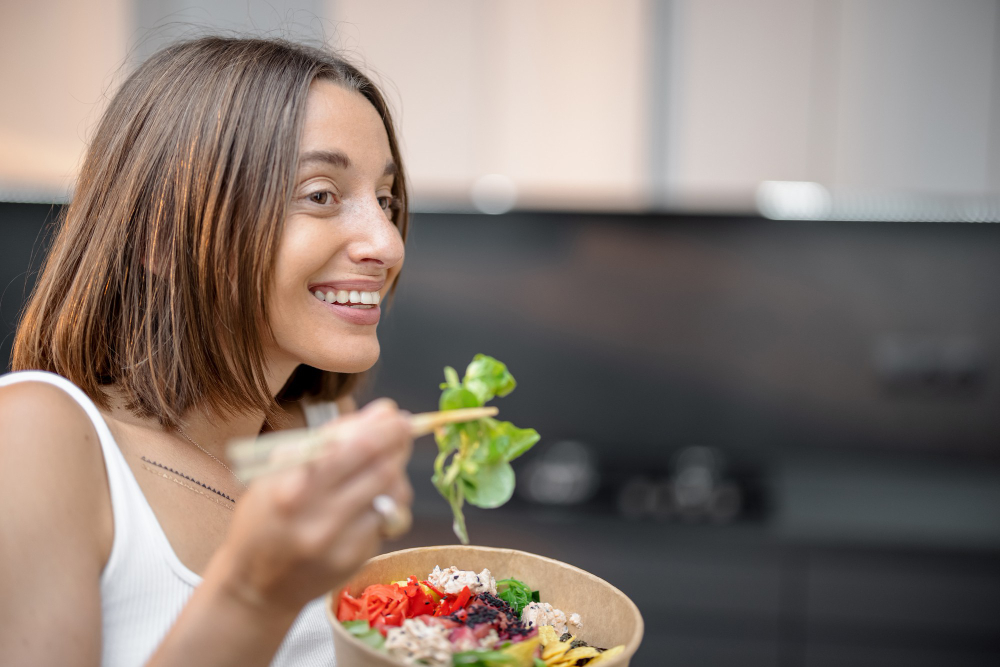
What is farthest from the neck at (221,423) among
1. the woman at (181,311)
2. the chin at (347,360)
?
the chin at (347,360)

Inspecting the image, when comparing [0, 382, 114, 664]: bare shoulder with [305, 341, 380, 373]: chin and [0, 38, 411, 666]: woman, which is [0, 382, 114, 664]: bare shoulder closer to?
[0, 38, 411, 666]: woman

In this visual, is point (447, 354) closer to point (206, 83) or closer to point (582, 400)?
point (582, 400)

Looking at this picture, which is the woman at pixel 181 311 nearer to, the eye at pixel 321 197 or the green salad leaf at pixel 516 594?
the eye at pixel 321 197

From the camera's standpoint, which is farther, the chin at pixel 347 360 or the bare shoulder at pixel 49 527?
the chin at pixel 347 360

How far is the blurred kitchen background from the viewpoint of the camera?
6.43 feet

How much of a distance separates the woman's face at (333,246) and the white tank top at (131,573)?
0.20 meters

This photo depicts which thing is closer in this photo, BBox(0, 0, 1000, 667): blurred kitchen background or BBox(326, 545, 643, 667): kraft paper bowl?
BBox(326, 545, 643, 667): kraft paper bowl

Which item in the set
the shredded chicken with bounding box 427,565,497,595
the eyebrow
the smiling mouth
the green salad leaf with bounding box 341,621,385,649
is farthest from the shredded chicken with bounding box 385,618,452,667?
the eyebrow

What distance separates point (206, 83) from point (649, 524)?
61.6 inches

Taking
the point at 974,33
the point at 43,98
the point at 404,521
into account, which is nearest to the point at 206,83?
the point at 404,521

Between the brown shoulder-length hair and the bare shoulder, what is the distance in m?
0.14

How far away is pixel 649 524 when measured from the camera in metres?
2.03

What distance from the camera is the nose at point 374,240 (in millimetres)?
854

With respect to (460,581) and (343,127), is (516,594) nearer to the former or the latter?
(460,581)
